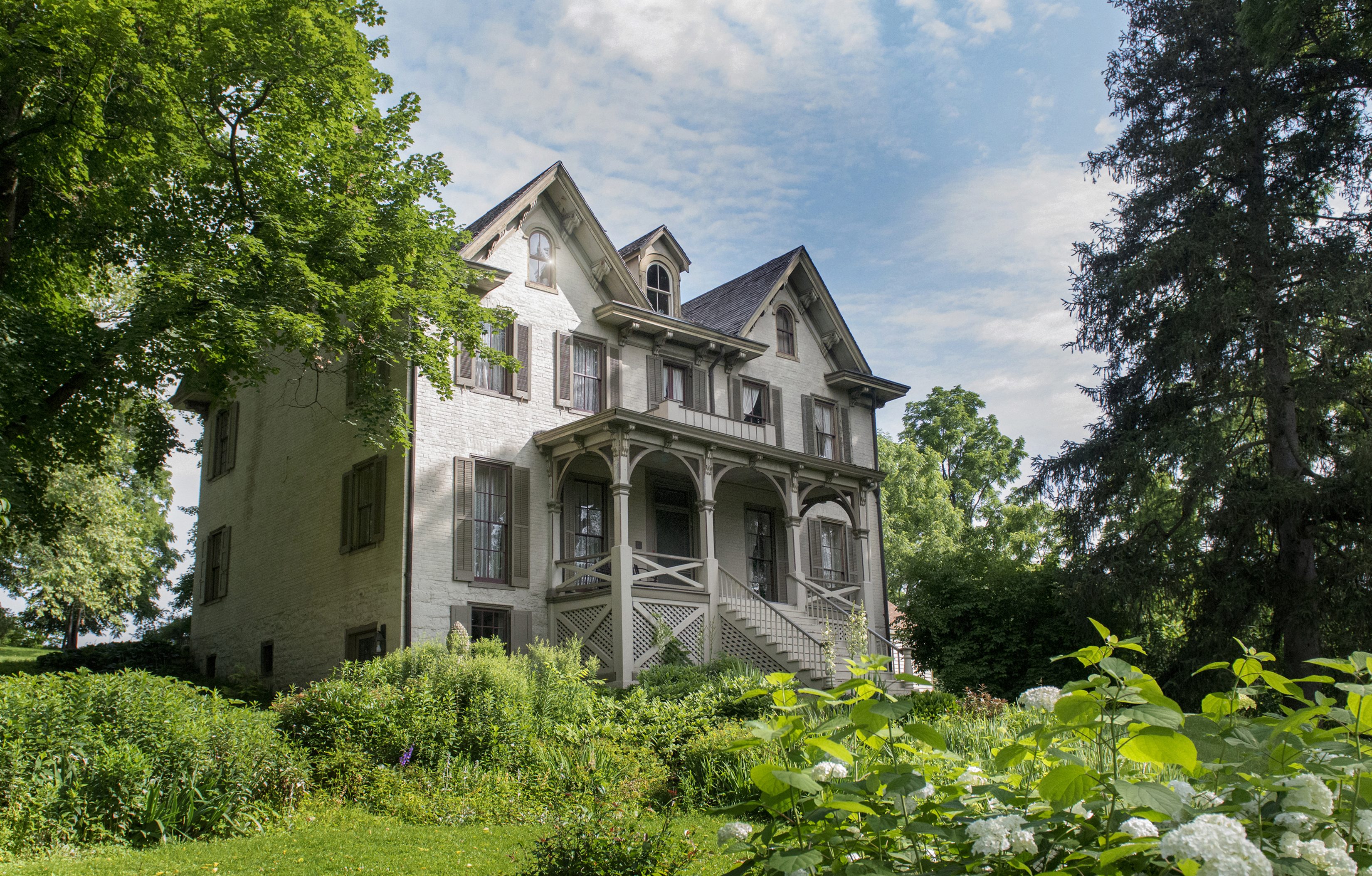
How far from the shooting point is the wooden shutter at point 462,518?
18016mm

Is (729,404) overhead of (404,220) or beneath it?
beneath

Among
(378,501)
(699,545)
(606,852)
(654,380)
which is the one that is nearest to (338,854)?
(606,852)

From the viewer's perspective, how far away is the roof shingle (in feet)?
80.6

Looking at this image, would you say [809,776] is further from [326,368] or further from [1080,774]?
[326,368]

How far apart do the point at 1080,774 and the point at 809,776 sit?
91 centimetres

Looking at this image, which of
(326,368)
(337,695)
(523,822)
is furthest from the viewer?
(326,368)

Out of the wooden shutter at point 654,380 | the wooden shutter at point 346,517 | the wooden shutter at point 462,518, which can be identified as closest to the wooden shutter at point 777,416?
the wooden shutter at point 654,380

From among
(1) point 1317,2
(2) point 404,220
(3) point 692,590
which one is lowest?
(3) point 692,590

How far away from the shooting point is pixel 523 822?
1034cm

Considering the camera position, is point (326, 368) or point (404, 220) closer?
point (404, 220)

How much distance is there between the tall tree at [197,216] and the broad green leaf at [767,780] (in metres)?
13.0

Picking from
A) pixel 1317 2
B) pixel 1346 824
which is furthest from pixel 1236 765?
pixel 1317 2

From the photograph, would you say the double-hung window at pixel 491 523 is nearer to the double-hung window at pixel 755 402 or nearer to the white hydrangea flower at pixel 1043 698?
the double-hung window at pixel 755 402

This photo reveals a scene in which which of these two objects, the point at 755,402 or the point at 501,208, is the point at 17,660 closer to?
the point at 501,208
